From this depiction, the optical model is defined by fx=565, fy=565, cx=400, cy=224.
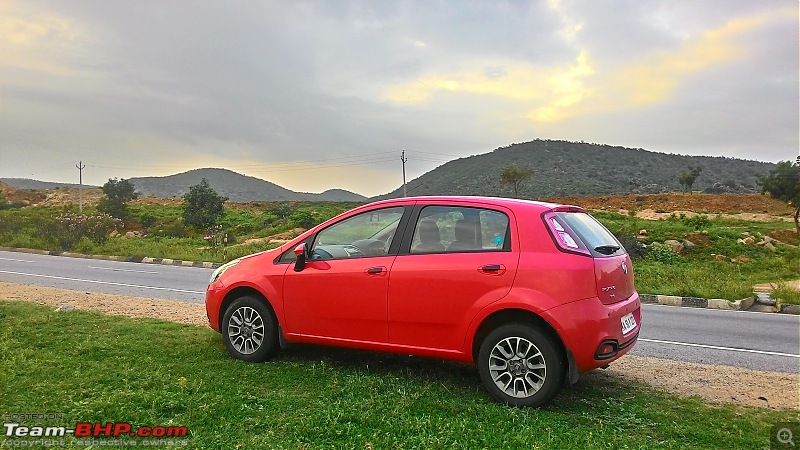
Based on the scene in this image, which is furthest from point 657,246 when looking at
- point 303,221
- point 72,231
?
point 72,231

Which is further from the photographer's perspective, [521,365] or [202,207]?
[202,207]

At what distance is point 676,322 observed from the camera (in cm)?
998

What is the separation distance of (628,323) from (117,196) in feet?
182

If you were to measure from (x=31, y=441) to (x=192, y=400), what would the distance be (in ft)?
3.44

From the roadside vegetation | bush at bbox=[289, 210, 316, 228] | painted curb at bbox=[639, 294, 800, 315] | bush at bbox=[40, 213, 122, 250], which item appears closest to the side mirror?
painted curb at bbox=[639, 294, 800, 315]

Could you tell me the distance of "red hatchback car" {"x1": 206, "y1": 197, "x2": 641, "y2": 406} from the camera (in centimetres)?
439

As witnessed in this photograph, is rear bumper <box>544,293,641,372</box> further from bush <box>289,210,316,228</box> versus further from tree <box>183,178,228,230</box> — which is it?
tree <box>183,178,228,230</box>

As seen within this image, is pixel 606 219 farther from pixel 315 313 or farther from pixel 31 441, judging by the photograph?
pixel 31 441

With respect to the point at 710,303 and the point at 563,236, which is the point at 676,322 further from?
the point at 563,236

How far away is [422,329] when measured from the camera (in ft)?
15.9

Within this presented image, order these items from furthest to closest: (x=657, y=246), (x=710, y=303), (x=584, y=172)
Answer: (x=584, y=172) < (x=657, y=246) < (x=710, y=303)

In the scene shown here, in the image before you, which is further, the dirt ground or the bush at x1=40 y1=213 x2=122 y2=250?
the bush at x1=40 y1=213 x2=122 y2=250

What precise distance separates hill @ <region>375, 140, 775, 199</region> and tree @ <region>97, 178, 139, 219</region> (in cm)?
2682

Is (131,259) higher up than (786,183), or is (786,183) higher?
(786,183)
